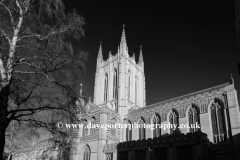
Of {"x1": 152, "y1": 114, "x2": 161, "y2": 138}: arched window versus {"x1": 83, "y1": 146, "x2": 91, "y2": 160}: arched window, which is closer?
{"x1": 152, "y1": 114, "x2": 161, "y2": 138}: arched window

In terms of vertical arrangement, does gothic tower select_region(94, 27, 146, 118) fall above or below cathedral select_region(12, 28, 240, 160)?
above

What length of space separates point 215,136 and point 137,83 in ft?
86.5

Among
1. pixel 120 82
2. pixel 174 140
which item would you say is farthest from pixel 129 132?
pixel 174 140

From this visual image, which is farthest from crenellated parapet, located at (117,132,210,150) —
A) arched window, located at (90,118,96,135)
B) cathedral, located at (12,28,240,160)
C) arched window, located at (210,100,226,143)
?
arched window, located at (90,118,96,135)

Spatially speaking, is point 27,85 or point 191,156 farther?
point 191,156

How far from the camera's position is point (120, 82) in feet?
140

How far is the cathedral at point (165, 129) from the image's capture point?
20.3 meters

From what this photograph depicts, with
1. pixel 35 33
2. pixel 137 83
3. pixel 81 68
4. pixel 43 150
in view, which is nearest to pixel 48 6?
pixel 35 33

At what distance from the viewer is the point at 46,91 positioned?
8.99m

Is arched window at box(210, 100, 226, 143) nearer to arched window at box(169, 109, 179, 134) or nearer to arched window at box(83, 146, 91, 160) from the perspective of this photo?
arched window at box(169, 109, 179, 134)

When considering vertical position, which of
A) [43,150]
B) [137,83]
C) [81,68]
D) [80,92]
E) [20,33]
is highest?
[137,83]

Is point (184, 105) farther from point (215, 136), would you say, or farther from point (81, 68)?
point (81, 68)

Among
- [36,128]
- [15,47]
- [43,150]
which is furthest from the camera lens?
[43,150]

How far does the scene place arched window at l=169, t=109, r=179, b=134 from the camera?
27.8m
